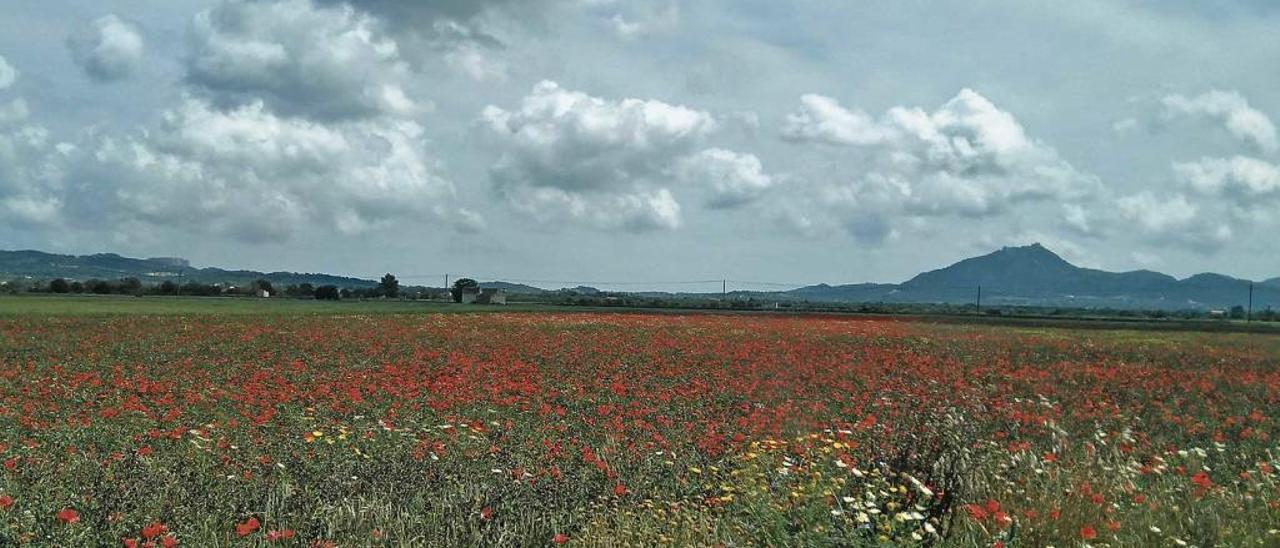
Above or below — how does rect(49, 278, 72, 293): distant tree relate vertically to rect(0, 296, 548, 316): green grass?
above

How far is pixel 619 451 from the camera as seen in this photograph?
33.0 ft

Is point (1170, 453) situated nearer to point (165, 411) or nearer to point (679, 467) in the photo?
point (679, 467)

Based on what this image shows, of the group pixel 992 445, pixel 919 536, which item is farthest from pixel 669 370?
pixel 919 536

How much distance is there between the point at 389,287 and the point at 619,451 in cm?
9721

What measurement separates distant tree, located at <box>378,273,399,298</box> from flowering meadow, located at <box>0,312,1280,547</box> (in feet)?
269

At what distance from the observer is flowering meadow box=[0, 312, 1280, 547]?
23.5 ft

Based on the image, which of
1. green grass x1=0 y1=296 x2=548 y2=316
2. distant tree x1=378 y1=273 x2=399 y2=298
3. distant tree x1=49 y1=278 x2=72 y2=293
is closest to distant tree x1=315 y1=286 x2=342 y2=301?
distant tree x1=378 y1=273 x2=399 y2=298

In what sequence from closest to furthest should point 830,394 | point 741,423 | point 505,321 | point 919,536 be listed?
point 919,536, point 741,423, point 830,394, point 505,321

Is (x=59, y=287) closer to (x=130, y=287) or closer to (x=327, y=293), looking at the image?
(x=130, y=287)

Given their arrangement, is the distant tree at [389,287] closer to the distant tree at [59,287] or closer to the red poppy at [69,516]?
the distant tree at [59,287]

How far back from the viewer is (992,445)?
33.1 ft

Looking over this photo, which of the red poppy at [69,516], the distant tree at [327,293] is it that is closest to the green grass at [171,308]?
the distant tree at [327,293]

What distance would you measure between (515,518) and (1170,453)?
305 inches

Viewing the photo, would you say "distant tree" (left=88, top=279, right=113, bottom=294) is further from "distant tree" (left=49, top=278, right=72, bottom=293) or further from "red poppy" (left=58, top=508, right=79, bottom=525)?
"red poppy" (left=58, top=508, right=79, bottom=525)
